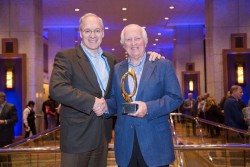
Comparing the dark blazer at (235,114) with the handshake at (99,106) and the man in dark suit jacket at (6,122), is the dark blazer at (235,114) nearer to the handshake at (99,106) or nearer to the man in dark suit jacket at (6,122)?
the man in dark suit jacket at (6,122)

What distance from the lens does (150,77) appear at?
252 centimetres

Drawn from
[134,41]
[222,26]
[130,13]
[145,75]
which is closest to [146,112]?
[145,75]

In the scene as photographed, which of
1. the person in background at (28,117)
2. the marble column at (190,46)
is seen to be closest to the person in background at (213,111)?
the person in background at (28,117)

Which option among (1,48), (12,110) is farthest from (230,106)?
(1,48)

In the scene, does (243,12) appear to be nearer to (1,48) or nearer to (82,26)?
(1,48)

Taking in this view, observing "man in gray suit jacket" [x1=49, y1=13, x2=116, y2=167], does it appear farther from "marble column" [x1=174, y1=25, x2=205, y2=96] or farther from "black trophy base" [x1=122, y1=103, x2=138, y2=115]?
"marble column" [x1=174, y1=25, x2=205, y2=96]

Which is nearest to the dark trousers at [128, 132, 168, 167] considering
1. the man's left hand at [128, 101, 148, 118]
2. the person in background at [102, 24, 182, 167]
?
the person in background at [102, 24, 182, 167]

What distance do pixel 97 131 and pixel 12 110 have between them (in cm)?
538

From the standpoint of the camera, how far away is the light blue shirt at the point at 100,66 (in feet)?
8.68

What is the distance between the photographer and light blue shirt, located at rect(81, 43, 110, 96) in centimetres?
265

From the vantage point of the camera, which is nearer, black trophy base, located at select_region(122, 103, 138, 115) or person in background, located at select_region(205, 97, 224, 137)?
black trophy base, located at select_region(122, 103, 138, 115)

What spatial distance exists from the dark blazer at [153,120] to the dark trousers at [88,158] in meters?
0.12

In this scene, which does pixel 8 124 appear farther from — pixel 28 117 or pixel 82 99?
pixel 28 117

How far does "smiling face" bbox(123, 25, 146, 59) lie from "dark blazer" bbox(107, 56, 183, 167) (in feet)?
0.34
